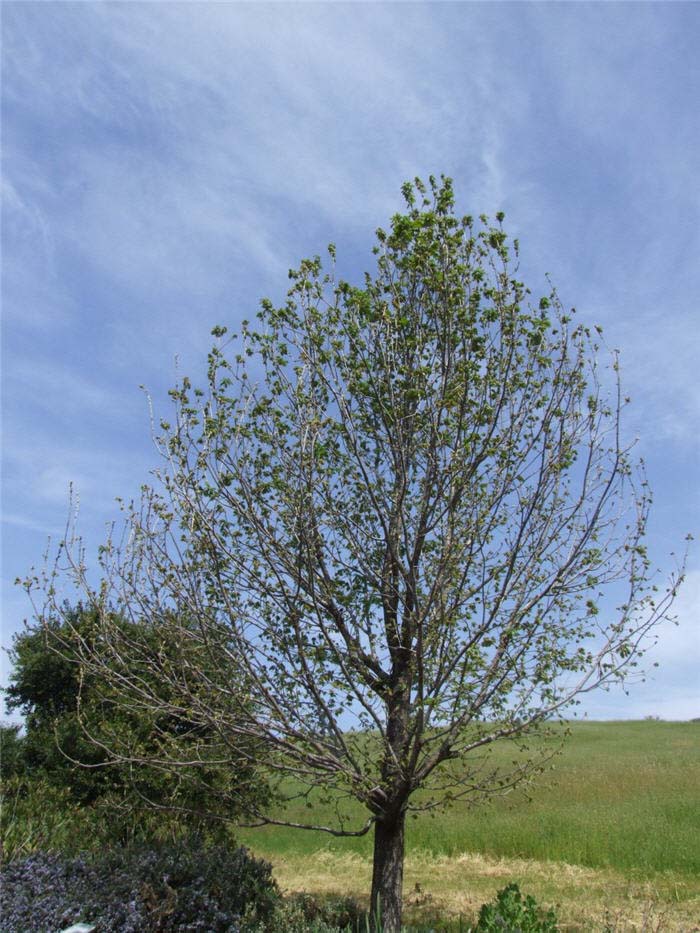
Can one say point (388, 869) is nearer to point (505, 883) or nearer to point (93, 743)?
point (93, 743)

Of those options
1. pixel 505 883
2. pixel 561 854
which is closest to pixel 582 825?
pixel 561 854

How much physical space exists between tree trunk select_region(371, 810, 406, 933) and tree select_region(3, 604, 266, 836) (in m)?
2.98

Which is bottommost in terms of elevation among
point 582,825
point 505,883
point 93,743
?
point 505,883

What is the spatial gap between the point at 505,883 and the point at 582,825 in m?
6.53

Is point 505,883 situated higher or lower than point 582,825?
lower

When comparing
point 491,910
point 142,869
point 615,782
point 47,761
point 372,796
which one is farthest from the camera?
point 615,782

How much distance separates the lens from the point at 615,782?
88.7ft

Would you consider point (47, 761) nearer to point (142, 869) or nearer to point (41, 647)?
point (41, 647)

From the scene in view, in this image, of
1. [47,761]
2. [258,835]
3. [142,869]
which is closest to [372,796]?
[142,869]

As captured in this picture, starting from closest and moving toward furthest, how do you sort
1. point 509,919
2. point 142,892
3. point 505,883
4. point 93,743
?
point 509,919, point 142,892, point 93,743, point 505,883

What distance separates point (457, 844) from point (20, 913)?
44.9 ft

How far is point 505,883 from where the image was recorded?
14.1 m

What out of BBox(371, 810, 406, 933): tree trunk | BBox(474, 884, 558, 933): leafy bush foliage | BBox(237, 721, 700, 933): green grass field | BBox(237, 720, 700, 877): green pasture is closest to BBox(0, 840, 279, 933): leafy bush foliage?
BBox(371, 810, 406, 933): tree trunk

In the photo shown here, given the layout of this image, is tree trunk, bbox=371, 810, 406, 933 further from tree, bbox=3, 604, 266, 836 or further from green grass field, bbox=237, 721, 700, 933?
tree, bbox=3, 604, 266, 836
